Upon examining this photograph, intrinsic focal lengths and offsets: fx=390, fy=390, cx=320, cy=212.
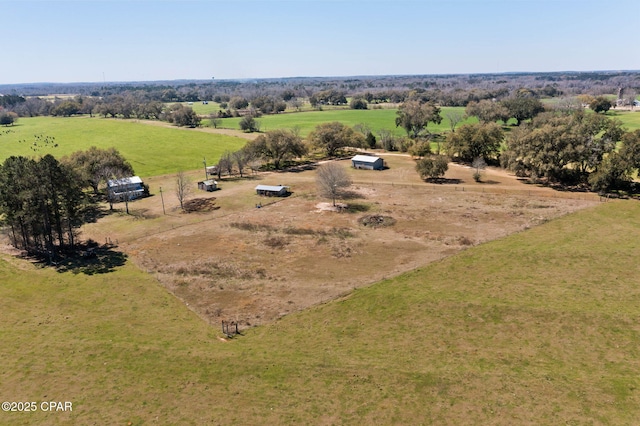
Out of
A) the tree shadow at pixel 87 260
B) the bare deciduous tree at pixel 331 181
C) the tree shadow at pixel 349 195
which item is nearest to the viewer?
the tree shadow at pixel 87 260

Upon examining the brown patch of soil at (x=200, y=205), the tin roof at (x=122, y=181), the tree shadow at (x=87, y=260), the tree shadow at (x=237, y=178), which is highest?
the tin roof at (x=122, y=181)

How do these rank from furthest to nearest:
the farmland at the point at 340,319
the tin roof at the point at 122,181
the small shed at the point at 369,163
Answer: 1. the small shed at the point at 369,163
2. the tin roof at the point at 122,181
3. the farmland at the point at 340,319

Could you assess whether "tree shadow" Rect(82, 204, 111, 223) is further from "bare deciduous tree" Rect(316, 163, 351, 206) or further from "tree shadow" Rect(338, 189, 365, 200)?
"tree shadow" Rect(338, 189, 365, 200)

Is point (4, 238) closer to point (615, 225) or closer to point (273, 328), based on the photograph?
point (273, 328)

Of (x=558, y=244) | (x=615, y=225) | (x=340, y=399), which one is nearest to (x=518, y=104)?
(x=615, y=225)

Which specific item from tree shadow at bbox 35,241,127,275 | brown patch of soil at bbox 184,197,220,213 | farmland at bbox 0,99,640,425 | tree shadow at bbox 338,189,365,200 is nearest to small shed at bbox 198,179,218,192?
brown patch of soil at bbox 184,197,220,213

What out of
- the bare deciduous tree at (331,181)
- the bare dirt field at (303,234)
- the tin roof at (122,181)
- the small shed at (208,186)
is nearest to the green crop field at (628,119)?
the bare dirt field at (303,234)

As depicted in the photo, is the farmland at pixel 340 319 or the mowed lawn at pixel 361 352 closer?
the mowed lawn at pixel 361 352

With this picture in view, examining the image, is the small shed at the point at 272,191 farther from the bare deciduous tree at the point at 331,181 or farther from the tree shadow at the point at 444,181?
the tree shadow at the point at 444,181
